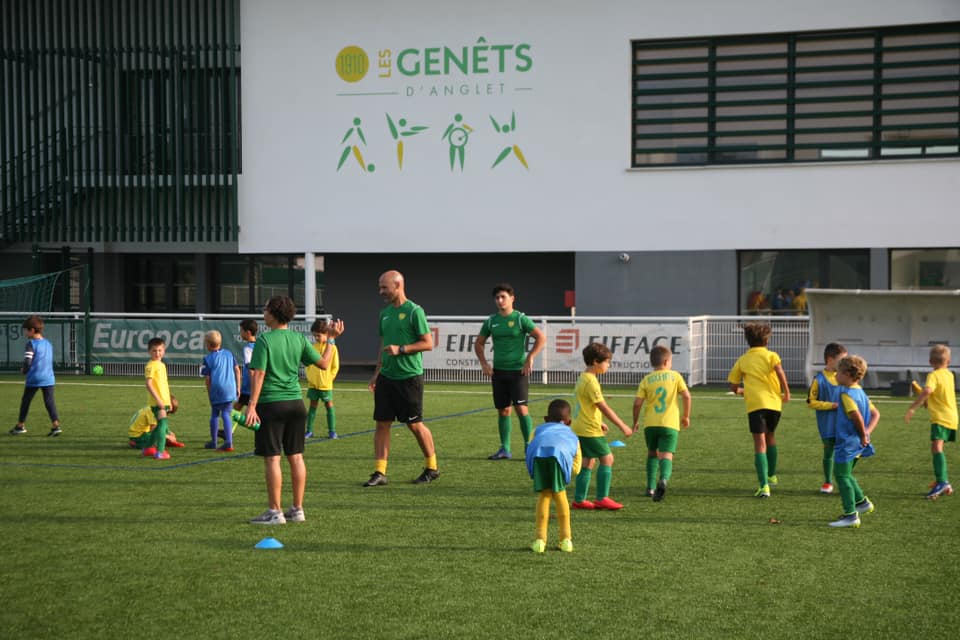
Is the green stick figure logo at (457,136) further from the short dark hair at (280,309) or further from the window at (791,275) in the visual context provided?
the short dark hair at (280,309)

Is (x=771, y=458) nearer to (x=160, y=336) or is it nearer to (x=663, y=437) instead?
(x=663, y=437)

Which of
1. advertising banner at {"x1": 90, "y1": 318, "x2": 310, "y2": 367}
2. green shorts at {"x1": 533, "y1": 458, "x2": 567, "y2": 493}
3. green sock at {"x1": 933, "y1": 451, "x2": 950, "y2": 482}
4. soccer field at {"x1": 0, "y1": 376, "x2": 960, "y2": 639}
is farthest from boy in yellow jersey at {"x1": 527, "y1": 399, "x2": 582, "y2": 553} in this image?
advertising banner at {"x1": 90, "y1": 318, "x2": 310, "y2": 367}

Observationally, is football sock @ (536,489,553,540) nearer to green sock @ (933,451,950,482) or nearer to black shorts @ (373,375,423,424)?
black shorts @ (373,375,423,424)

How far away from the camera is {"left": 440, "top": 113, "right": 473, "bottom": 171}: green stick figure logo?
85.1 feet

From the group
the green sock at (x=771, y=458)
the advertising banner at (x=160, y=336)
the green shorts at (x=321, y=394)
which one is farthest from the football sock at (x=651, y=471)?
the advertising banner at (x=160, y=336)

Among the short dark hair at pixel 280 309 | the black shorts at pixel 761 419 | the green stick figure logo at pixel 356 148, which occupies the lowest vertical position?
the black shorts at pixel 761 419

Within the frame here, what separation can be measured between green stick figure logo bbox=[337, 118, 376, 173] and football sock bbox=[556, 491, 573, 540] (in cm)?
1967

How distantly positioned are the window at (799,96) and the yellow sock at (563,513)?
18526 mm

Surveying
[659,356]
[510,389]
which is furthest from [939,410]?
[510,389]

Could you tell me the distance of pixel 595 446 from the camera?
9102 mm

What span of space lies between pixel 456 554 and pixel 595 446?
6.29 ft

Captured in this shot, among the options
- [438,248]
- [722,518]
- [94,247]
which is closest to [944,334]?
[438,248]

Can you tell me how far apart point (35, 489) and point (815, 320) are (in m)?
15.5

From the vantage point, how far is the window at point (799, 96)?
23828mm
